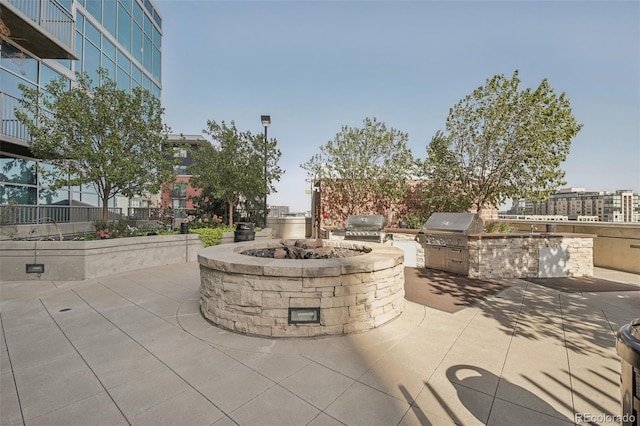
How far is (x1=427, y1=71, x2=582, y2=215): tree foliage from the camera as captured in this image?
9.39 m

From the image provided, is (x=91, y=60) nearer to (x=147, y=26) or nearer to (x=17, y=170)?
(x=17, y=170)

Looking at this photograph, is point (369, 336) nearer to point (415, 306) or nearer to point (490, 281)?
point (415, 306)

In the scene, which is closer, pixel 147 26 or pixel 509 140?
pixel 509 140

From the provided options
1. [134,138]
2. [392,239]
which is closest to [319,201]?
[392,239]

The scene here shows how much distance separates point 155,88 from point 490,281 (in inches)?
879

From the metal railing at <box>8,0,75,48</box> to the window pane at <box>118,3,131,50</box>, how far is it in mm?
4752

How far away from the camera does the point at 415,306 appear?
4.87 m

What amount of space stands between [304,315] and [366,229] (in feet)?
22.4

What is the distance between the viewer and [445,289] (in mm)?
→ 6055

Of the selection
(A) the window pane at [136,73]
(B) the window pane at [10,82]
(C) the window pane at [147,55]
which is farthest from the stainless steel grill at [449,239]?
(C) the window pane at [147,55]

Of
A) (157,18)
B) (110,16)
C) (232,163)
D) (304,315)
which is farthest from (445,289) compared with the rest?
(157,18)

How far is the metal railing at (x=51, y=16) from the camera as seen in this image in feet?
30.0

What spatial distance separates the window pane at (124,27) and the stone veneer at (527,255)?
19.7m

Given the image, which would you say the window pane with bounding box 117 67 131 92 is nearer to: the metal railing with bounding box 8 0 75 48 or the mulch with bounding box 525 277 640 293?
the metal railing with bounding box 8 0 75 48
